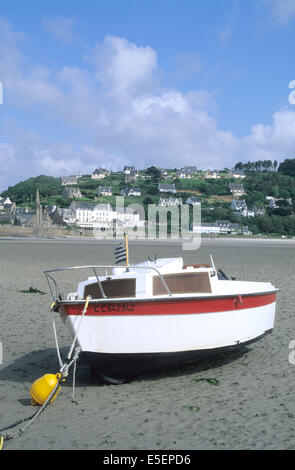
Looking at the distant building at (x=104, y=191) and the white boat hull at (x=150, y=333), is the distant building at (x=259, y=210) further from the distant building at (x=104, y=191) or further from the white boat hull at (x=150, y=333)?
the white boat hull at (x=150, y=333)

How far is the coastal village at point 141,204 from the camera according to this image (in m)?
111

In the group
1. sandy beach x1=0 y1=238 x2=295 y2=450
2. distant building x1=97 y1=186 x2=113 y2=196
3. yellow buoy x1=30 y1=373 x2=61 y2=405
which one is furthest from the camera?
distant building x1=97 y1=186 x2=113 y2=196

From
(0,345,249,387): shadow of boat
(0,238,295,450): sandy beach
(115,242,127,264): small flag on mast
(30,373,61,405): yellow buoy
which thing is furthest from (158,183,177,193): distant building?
(30,373,61,405): yellow buoy

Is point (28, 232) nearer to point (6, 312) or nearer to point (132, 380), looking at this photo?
point (6, 312)

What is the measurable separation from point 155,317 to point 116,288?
882mm

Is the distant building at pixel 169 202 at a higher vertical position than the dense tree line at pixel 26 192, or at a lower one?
lower

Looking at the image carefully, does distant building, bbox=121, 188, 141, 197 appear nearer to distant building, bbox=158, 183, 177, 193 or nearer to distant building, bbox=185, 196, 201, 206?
distant building, bbox=158, 183, 177, 193

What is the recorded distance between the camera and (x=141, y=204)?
142 m

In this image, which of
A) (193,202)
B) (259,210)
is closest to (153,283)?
(193,202)

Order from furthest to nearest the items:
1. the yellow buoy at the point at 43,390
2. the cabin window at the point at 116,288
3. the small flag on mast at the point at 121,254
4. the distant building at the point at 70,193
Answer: the distant building at the point at 70,193 < the small flag on mast at the point at 121,254 < the cabin window at the point at 116,288 < the yellow buoy at the point at 43,390

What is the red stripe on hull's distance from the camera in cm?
645

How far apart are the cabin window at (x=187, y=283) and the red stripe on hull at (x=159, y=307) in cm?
30

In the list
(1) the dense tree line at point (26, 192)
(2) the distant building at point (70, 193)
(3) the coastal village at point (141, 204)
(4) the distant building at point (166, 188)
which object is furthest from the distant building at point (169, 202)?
(1) the dense tree line at point (26, 192)

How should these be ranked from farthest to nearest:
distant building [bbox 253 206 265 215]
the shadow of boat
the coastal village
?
distant building [bbox 253 206 265 215]
the coastal village
the shadow of boat
